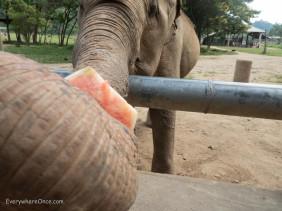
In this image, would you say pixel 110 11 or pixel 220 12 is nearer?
pixel 110 11

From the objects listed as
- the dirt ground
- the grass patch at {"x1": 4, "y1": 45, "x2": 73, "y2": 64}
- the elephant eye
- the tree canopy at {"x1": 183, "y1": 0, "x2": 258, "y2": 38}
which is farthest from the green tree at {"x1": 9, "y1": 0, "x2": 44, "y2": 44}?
the elephant eye

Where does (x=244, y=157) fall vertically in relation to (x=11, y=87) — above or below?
below

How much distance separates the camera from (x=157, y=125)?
11.7ft

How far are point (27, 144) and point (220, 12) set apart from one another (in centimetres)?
3407

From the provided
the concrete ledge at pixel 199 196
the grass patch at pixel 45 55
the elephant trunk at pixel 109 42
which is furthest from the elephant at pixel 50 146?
the grass patch at pixel 45 55

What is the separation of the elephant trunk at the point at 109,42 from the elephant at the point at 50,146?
79 cm

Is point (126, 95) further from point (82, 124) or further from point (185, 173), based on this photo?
point (185, 173)

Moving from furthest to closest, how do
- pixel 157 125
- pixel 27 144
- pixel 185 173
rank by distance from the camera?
1. pixel 185 173
2. pixel 157 125
3. pixel 27 144

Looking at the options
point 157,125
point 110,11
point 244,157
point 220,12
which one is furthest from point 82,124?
point 220,12

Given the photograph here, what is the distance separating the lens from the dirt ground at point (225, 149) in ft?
12.7

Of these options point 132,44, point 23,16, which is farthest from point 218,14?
point 132,44

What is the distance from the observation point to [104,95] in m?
1.03

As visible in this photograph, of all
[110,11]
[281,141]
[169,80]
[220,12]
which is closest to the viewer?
[169,80]

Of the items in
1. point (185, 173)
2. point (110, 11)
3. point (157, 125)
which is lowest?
point (185, 173)
